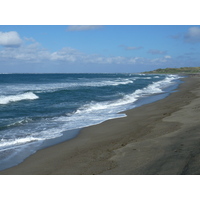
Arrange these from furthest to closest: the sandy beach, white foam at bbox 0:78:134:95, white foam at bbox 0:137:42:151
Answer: white foam at bbox 0:78:134:95
white foam at bbox 0:137:42:151
the sandy beach

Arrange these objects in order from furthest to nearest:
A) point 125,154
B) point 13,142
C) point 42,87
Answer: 1. point 42,87
2. point 13,142
3. point 125,154

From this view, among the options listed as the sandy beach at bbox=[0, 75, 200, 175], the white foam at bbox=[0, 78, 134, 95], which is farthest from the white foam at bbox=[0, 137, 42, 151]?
the white foam at bbox=[0, 78, 134, 95]

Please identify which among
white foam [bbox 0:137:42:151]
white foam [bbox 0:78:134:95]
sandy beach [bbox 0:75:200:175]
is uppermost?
white foam [bbox 0:78:134:95]

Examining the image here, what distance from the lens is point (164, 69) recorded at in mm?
181125

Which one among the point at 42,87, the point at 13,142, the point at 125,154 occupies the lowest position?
the point at 13,142

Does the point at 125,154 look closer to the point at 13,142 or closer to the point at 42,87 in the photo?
the point at 13,142

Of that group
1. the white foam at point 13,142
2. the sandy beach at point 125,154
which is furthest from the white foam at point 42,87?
the sandy beach at point 125,154

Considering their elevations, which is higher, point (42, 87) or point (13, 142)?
point (42, 87)

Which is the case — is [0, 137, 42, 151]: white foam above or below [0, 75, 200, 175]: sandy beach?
below

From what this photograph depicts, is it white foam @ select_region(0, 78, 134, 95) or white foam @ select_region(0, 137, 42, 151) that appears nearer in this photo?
white foam @ select_region(0, 137, 42, 151)

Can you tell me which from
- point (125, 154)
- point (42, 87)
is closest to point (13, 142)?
point (125, 154)

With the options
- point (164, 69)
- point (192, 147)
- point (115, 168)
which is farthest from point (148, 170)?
point (164, 69)

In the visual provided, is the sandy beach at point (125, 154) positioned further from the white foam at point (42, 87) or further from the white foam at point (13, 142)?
the white foam at point (42, 87)

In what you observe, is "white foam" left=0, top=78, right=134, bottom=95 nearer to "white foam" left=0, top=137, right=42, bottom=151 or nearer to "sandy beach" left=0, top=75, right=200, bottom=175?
"white foam" left=0, top=137, right=42, bottom=151
